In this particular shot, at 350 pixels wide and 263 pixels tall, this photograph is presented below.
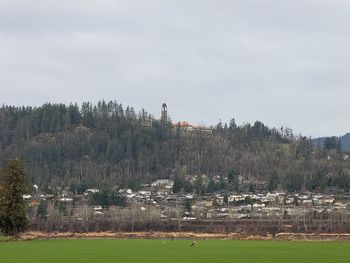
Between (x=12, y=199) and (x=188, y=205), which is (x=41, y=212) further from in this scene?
(x=12, y=199)

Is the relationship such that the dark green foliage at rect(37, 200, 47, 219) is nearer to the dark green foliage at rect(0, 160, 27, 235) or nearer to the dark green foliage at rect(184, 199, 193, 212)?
the dark green foliage at rect(184, 199, 193, 212)

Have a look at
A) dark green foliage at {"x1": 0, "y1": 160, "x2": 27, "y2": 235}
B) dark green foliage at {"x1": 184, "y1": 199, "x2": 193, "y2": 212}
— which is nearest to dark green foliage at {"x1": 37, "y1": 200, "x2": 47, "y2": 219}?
dark green foliage at {"x1": 184, "y1": 199, "x2": 193, "y2": 212}

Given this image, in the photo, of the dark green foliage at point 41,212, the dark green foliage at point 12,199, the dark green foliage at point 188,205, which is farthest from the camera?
the dark green foliage at point 188,205

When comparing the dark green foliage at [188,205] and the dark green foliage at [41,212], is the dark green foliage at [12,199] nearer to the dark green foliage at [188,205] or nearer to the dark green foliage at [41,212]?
the dark green foliage at [41,212]

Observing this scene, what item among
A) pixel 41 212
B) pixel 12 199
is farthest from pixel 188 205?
pixel 12 199

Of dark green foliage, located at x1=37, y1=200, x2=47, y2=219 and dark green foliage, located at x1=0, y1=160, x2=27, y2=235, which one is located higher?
dark green foliage, located at x1=0, y1=160, x2=27, y2=235

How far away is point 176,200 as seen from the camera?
16462 centimetres

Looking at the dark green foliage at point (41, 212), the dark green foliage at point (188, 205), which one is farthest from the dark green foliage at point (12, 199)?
the dark green foliage at point (188, 205)

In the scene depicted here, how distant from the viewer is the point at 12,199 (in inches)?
2813

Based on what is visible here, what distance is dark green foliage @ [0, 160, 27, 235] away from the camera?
2805 inches

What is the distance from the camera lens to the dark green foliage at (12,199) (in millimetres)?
71250

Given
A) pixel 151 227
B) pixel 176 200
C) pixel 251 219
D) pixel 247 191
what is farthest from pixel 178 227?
pixel 247 191

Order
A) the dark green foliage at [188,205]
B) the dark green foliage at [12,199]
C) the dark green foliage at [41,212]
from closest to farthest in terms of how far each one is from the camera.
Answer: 1. the dark green foliage at [12,199]
2. the dark green foliage at [41,212]
3. the dark green foliage at [188,205]

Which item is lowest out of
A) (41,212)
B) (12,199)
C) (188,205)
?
(41,212)
